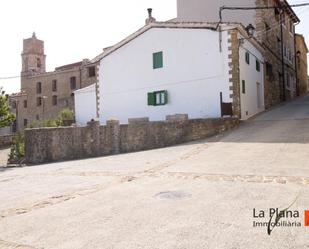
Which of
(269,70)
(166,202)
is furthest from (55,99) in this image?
(166,202)

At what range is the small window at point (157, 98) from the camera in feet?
60.8

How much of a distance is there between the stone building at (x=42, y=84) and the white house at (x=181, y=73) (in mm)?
19453

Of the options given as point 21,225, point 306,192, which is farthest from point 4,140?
point 306,192

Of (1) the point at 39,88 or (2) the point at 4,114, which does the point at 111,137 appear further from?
(1) the point at 39,88

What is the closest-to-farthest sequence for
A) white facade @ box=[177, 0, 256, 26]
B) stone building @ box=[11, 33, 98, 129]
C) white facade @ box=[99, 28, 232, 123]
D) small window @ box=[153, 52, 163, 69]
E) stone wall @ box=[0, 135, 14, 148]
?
white facade @ box=[99, 28, 232, 123] < small window @ box=[153, 52, 163, 69] < white facade @ box=[177, 0, 256, 26] < stone wall @ box=[0, 135, 14, 148] < stone building @ box=[11, 33, 98, 129]

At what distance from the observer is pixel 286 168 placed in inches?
315

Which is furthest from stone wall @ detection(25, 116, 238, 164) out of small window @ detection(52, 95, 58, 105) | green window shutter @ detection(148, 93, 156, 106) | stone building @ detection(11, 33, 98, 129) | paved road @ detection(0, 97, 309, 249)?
small window @ detection(52, 95, 58, 105)

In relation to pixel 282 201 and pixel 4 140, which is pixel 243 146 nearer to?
pixel 282 201

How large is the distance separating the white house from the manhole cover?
10467 mm

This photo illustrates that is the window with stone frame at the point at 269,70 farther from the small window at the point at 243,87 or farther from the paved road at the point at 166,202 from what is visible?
the paved road at the point at 166,202

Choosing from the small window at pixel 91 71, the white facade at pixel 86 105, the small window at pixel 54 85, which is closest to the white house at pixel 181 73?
the white facade at pixel 86 105

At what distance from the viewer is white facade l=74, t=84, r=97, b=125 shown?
82.0 ft

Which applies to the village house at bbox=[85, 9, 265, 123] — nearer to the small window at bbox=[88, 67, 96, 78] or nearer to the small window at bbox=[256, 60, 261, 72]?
the small window at bbox=[256, 60, 261, 72]

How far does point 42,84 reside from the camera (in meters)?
45.7
